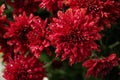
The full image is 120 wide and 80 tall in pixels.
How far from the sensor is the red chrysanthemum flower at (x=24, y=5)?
123 cm

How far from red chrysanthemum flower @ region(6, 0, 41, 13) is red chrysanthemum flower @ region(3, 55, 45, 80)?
0.17 m

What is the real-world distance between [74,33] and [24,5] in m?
0.27

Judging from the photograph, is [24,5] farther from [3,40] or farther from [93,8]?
[93,8]

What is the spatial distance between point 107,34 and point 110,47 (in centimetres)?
6

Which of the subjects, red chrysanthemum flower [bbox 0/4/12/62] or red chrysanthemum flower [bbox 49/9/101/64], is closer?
red chrysanthemum flower [bbox 49/9/101/64]

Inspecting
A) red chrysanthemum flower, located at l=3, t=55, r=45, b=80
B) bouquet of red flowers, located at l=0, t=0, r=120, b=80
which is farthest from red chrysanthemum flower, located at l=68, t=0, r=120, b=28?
red chrysanthemum flower, located at l=3, t=55, r=45, b=80

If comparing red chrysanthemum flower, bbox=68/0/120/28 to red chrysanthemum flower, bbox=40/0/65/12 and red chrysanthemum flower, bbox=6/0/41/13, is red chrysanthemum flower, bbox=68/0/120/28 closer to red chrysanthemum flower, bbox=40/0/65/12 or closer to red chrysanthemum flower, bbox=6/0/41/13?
red chrysanthemum flower, bbox=40/0/65/12

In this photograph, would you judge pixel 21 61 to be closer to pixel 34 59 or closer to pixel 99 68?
pixel 34 59

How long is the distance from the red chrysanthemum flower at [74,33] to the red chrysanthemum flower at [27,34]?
0.20 ft

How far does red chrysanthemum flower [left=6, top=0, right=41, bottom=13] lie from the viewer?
1231 millimetres

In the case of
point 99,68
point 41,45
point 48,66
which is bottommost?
point 48,66

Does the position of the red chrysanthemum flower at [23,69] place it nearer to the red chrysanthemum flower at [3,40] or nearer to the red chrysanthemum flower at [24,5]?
the red chrysanthemum flower at [3,40]

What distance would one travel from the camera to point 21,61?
3.85 ft

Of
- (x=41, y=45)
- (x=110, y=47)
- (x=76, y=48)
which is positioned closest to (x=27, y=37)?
(x=41, y=45)
